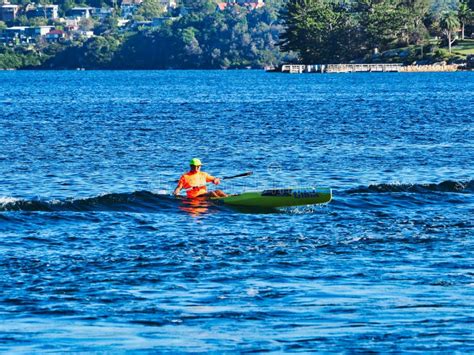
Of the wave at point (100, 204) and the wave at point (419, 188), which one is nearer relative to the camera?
the wave at point (100, 204)

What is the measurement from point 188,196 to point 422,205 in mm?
8488

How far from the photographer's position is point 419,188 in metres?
46.6

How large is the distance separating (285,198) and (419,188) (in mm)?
8323

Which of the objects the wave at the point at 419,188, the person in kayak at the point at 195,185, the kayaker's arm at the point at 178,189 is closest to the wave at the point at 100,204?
the kayaker's arm at the point at 178,189

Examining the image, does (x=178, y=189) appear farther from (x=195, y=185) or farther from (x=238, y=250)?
(x=238, y=250)

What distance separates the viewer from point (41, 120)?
104 meters

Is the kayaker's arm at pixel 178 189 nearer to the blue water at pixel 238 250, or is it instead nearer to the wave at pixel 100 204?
the wave at pixel 100 204

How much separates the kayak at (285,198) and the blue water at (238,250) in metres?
0.41

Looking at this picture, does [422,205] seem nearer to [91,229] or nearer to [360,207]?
[360,207]

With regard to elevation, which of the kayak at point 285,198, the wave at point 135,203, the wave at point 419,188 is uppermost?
the kayak at point 285,198

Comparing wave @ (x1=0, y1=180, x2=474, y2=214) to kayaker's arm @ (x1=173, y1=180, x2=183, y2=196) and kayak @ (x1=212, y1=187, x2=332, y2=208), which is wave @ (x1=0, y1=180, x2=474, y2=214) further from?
kayaker's arm @ (x1=173, y1=180, x2=183, y2=196)

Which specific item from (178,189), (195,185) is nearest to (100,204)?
(178,189)

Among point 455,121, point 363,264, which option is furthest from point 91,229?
point 455,121

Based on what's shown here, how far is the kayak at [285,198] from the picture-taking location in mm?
40531
